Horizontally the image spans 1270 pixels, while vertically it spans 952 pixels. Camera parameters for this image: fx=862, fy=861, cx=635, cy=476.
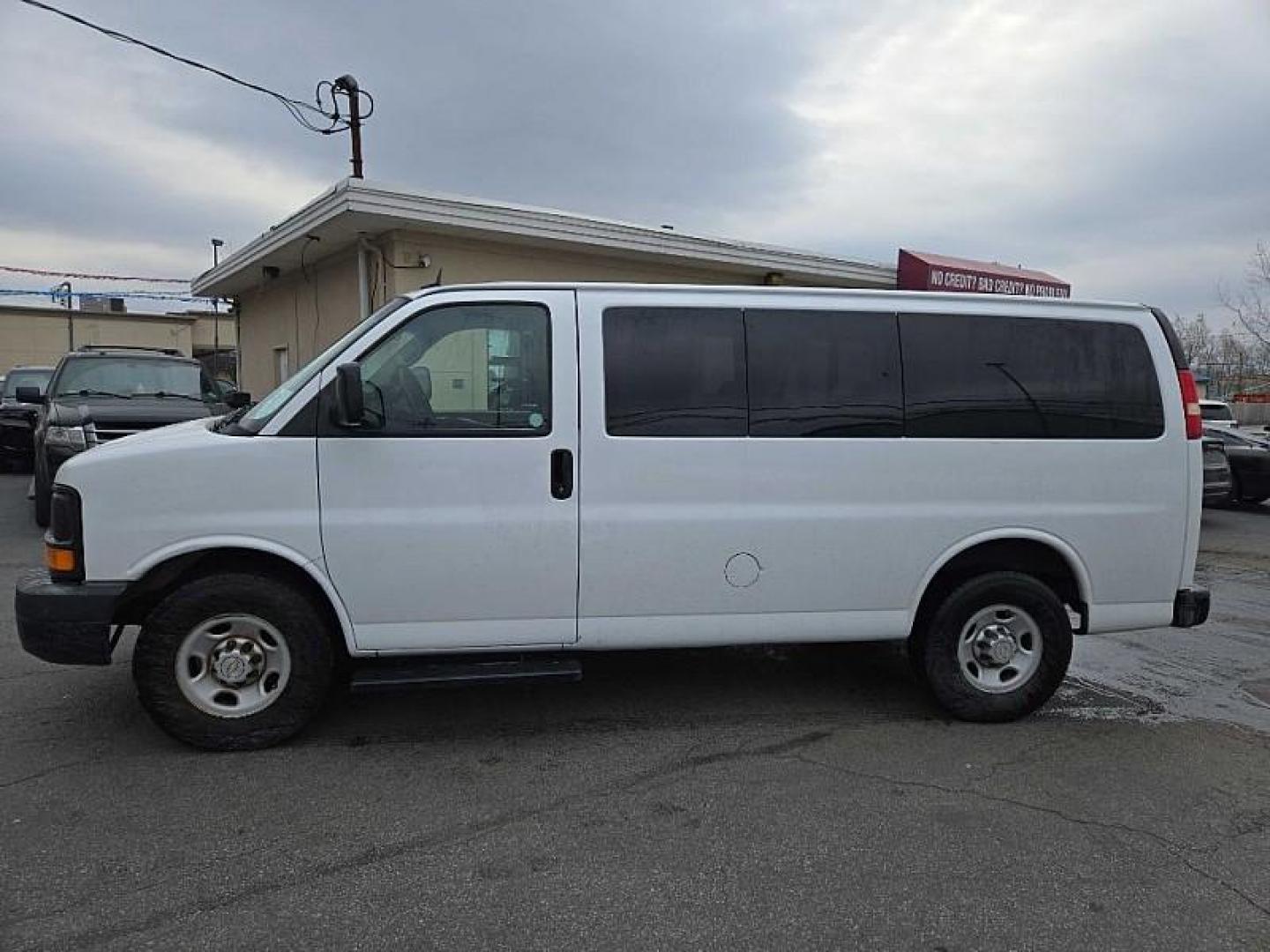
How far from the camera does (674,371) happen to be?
13.4 feet

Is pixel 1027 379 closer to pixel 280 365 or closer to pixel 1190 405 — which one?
pixel 1190 405

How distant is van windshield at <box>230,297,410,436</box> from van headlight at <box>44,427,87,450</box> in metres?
5.26

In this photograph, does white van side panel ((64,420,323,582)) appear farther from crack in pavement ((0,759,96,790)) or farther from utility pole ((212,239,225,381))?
utility pole ((212,239,225,381))

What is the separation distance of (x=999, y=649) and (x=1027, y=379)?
1386 mm

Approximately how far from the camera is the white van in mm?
3768

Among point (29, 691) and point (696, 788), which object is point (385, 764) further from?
point (29, 691)

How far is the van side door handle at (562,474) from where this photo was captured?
3.94 metres

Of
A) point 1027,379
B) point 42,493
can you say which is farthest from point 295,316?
point 1027,379

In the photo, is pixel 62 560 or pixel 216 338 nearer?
pixel 62 560

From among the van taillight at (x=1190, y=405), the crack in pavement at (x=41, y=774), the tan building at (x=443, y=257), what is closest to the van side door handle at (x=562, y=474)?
the crack in pavement at (x=41, y=774)

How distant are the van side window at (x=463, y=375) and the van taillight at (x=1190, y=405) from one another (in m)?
3.32

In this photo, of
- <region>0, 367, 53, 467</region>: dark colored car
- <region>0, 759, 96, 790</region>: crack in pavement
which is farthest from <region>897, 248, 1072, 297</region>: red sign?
<region>0, 367, 53, 467</region>: dark colored car

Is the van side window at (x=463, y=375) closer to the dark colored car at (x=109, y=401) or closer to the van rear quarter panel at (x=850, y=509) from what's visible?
the van rear quarter panel at (x=850, y=509)

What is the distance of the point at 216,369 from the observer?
129ft
